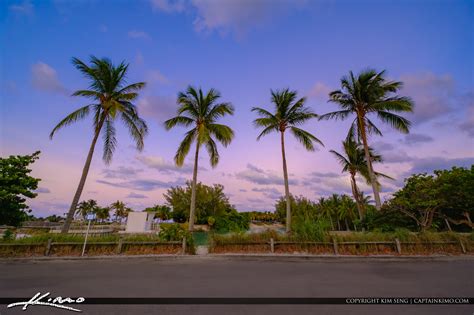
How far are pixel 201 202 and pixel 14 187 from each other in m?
25.5

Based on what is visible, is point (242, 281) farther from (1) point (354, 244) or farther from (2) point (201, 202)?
(2) point (201, 202)

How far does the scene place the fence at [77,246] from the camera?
27.9ft

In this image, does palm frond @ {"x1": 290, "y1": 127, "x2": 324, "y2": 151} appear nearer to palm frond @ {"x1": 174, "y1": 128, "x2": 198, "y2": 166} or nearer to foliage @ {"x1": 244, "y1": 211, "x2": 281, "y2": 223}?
palm frond @ {"x1": 174, "y1": 128, "x2": 198, "y2": 166}

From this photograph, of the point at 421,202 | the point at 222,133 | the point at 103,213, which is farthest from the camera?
the point at 103,213

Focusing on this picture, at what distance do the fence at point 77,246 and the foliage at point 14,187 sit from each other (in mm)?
2577

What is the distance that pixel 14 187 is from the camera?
397 inches

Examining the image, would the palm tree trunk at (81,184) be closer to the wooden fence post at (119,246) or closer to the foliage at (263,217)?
the wooden fence post at (119,246)

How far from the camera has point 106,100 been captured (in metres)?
12.8

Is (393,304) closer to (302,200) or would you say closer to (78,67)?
(78,67)

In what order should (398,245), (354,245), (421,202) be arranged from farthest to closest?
1. (421,202)
2. (354,245)
3. (398,245)

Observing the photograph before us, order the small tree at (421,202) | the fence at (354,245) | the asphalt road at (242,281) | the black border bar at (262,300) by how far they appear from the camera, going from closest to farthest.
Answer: the asphalt road at (242,281) → the black border bar at (262,300) → the fence at (354,245) → the small tree at (421,202)

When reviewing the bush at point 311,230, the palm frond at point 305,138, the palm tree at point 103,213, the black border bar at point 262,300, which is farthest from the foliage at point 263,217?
the black border bar at point 262,300

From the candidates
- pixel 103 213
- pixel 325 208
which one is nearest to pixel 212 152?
pixel 325 208

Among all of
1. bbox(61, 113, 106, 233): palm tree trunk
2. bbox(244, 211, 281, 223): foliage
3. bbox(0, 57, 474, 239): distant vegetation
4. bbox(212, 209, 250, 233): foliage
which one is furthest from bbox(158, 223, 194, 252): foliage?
bbox(244, 211, 281, 223): foliage
